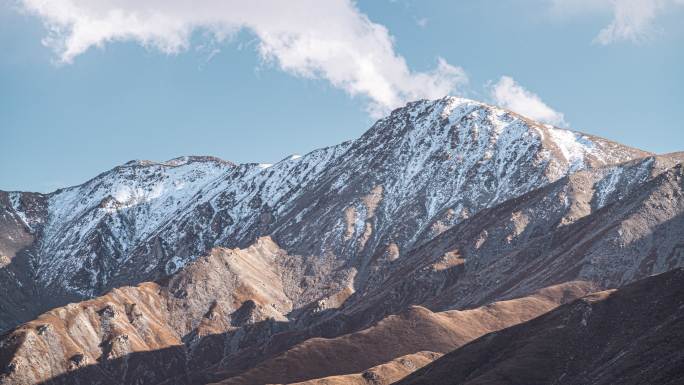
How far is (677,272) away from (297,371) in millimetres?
93570

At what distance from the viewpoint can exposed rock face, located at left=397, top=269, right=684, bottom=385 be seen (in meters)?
118

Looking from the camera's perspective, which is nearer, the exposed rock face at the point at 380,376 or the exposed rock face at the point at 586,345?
the exposed rock face at the point at 586,345

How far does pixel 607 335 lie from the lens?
136500 millimetres

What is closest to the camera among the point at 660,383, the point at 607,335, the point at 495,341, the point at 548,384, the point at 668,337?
the point at 660,383

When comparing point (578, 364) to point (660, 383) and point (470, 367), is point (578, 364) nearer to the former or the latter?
point (470, 367)

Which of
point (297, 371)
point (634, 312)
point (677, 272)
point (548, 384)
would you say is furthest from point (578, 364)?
point (297, 371)

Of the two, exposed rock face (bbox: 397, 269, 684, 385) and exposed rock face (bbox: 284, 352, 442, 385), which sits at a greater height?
exposed rock face (bbox: 284, 352, 442, 385)

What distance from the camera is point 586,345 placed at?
13550 cm

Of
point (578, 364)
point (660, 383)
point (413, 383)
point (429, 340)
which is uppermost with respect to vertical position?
→ point (429, 340)

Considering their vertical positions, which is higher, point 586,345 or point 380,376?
point 380,376

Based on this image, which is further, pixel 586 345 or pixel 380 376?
pixel 380 376

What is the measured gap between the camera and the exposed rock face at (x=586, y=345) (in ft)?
388

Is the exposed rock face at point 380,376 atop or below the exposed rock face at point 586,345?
atop

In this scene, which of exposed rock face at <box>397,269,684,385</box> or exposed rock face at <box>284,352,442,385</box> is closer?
exposed rock face at <box>397,269,684,385</box>
